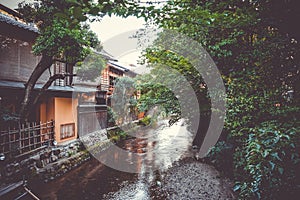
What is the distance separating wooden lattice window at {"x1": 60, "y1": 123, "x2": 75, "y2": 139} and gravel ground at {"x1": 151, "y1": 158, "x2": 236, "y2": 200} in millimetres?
6728

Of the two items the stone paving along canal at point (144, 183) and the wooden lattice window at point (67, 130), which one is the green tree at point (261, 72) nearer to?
the stone paving along canal at point (144, 183)

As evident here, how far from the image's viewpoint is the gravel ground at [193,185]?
7.12m

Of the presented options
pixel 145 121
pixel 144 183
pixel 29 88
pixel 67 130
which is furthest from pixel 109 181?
pixel 145 121

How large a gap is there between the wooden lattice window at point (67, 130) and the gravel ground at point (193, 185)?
22.1 ft

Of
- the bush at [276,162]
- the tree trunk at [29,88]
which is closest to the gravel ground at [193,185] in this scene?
the bush at [276,162]

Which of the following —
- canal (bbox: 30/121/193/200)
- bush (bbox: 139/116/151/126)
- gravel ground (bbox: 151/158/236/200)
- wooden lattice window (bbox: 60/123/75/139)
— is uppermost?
wooden lattice window (bbox: 60/123/75/139)

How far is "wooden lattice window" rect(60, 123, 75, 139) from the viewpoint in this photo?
43.0 ft

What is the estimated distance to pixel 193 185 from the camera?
26.2 feet

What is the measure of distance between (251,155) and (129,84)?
722 inches

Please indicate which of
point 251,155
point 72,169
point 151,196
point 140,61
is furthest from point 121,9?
point 72,169

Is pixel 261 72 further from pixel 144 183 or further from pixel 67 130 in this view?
pixel 67 130

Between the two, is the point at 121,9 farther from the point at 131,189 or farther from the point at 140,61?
the point at 140,61

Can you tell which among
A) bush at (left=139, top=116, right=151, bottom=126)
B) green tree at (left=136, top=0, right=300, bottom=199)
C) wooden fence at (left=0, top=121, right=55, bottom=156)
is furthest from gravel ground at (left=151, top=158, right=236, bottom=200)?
bush at (left=139, top=116, right=151, bottom=126)

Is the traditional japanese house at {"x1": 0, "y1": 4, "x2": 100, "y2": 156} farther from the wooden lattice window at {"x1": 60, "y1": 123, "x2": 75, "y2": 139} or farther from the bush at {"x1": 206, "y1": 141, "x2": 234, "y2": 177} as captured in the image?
the bush at {"x1": 206, "y1": 141, "x2": 234, "y2": 177}
